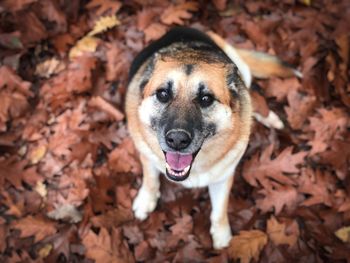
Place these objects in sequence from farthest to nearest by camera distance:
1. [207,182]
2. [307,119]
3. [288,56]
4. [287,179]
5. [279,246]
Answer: [288,56] < [307,119] < [287,179] < [279,246] < [207,182]

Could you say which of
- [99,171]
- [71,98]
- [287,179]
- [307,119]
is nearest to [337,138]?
[307,119]

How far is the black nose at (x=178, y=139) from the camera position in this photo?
8.31ft

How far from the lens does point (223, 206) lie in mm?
3338

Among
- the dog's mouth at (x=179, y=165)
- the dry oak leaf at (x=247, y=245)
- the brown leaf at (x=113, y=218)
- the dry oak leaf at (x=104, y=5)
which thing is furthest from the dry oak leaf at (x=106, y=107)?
the dry oak leaf at (x=247, y=245)

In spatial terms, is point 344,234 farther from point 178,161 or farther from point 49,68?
point 49,68

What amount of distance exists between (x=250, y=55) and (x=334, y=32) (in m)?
0.93

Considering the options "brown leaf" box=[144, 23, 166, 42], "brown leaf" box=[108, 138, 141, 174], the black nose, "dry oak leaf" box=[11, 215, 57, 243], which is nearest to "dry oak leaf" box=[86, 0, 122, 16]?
"brown leaf" box=[144, 23, 166, 42]

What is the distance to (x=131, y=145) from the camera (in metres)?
3.90

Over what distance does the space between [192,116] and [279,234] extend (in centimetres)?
145

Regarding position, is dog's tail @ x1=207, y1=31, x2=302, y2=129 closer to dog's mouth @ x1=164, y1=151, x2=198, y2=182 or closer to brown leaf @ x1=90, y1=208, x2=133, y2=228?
dog's mouth @ x1=164, y1=151, x2=198, y2=182

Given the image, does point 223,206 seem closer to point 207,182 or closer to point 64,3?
point 207,182

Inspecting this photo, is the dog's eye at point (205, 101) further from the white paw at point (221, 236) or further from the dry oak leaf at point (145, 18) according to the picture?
the dry oak leaf at point (145, 18)

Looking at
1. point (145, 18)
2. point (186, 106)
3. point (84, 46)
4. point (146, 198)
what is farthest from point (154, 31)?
point (186, 106)

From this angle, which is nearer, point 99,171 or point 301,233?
point 301,233
